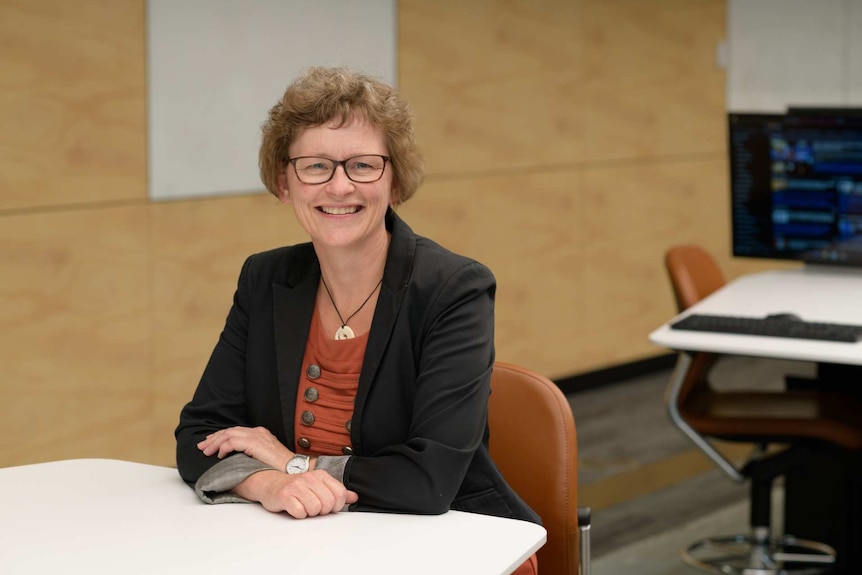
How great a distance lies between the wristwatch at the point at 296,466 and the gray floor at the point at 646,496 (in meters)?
1.97

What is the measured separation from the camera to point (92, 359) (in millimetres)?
3896

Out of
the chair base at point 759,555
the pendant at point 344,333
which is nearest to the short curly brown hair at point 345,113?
the pendant at point 344,333

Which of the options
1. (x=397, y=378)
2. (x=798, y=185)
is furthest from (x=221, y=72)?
(x=397, y=378)

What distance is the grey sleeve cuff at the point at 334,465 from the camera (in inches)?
77.6

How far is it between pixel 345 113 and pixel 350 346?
1.34ft

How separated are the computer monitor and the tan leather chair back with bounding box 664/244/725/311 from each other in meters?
0.17

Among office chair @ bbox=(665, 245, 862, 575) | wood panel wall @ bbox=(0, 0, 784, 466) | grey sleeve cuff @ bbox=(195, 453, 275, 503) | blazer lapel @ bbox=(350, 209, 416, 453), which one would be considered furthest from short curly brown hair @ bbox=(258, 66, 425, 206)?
wood panel wall @ bbox=(0, 0, 784, 466)

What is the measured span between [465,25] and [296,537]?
12.1 feet

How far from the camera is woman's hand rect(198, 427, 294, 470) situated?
204 cm

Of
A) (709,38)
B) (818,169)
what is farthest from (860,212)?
(709,38)

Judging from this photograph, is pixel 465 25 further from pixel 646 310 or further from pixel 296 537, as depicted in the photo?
pixel 296 537

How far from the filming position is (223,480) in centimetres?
194

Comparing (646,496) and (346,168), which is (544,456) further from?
(646,496)

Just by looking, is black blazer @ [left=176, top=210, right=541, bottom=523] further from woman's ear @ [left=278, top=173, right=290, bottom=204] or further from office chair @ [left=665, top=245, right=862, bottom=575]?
office chair @ [left=665, top=245, right=862, bottom=575]
